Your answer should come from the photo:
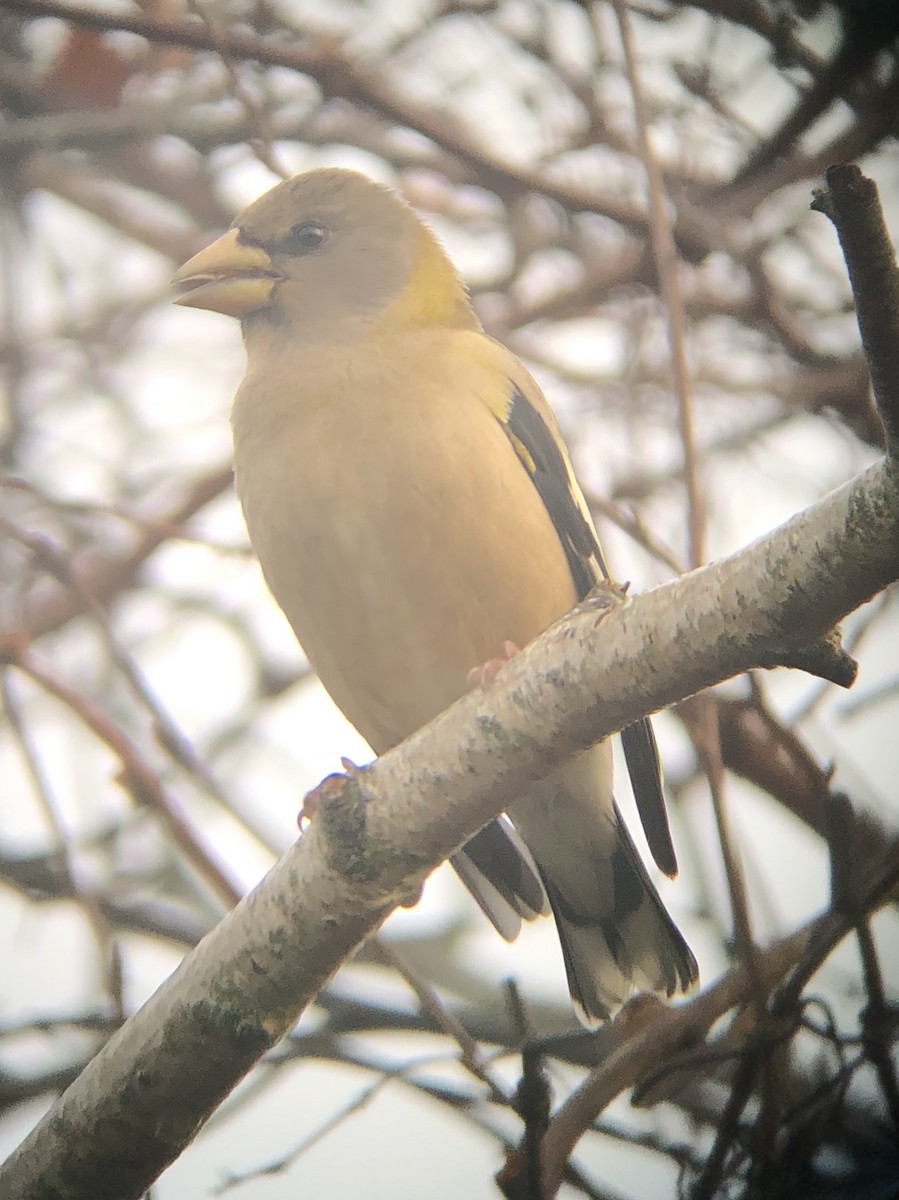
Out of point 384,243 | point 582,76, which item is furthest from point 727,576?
point 582,76

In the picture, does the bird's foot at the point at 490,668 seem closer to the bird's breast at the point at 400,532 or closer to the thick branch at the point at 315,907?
the bird's breast at the point at 400,532

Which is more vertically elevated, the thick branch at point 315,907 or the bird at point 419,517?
the bird at point 419,517

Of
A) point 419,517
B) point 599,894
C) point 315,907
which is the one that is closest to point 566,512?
point 419,517

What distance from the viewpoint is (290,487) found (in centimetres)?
328

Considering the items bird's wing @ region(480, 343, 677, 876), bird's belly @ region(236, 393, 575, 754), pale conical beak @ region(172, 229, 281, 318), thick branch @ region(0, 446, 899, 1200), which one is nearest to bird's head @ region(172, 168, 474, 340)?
pale conical beak @ region(172, 229, 281, 318)

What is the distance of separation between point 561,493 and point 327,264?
1009 mm

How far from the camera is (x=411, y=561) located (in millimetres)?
3209

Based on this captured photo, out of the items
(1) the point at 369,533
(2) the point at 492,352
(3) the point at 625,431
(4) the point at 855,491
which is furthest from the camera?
(3) the point at 625,431

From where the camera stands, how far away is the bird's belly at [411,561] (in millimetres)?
3205

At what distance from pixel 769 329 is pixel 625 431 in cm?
62

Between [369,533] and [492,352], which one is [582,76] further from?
[369,533]

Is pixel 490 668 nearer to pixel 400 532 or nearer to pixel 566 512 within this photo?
pixel 400 532

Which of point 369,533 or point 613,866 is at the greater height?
point 369,533

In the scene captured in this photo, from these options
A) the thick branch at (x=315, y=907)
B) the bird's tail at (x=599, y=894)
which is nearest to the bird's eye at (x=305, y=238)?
the bird's tail at (x=599, y=894)
